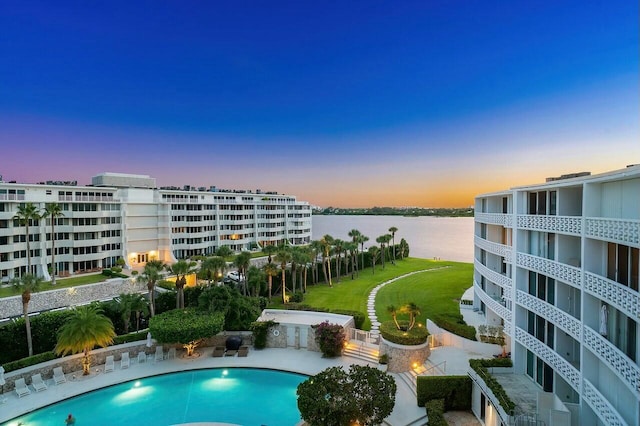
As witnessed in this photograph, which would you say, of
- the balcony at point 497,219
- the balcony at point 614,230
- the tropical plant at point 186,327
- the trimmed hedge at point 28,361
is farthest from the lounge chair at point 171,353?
the balcony at point 614,230

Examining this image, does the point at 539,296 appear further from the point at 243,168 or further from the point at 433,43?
the point at 243,168

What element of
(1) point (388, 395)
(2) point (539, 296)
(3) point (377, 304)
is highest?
(2) point (539, 296)

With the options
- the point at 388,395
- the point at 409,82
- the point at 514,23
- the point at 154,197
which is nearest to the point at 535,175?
the point at 409,82

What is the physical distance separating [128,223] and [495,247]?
54.5 metres

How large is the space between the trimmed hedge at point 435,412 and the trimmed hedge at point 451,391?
18.5 inches

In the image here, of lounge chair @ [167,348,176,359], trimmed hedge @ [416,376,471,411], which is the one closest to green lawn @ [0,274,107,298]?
lounge chair @ [167,348,176,359]

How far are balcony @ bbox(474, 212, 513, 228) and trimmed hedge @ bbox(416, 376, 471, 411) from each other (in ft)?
31.8

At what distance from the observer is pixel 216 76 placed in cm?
4109

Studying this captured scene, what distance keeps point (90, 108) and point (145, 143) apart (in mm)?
10902

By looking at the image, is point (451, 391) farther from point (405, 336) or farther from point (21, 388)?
point (21, 388)

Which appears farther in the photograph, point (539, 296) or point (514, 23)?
point (514, 23)

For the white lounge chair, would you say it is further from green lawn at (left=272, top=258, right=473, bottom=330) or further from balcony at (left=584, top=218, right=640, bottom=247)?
balcony at (left=584, top=218, right=640, bottom=247)

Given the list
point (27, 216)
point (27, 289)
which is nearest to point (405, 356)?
point (27, 289)

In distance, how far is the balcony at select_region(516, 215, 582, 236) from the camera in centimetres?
1405
